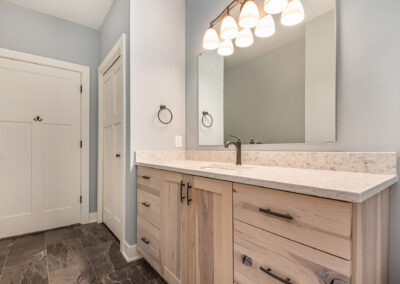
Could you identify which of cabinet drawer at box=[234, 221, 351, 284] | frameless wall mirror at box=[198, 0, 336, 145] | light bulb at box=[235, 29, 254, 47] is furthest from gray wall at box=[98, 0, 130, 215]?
cabinet drawer at box=[234, 221, 351, 284]

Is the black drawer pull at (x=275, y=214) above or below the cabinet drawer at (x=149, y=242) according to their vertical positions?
above

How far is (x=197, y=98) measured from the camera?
204 cm

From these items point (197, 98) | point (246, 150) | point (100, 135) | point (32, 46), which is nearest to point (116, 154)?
point (100, 135)

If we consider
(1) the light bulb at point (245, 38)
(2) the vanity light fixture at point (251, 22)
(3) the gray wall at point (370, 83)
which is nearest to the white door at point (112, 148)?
(2) the vanity light fixture at point (251, 22)

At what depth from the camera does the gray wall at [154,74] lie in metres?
1.85

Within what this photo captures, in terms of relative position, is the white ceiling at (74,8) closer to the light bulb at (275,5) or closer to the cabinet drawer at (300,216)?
the light bulb at (275,5)

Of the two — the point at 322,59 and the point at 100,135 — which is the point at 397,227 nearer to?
the point at 322,59

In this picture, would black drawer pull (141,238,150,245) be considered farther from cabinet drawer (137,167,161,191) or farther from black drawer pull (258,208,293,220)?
black drawer pull (258,208,293,220)

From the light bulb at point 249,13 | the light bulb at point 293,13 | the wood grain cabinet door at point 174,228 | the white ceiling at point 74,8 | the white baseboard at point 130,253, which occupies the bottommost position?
the white baseboard at point 130,253

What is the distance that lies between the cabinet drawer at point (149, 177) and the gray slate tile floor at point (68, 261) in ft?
2.29

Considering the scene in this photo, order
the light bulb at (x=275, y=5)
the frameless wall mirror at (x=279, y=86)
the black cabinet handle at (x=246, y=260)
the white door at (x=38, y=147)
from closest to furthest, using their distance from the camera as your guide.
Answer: the black cabinet handle at (x=246, y=260)
the frameless wall mirror at (x=279, y=86)
the light bulb at (x=275, y=5)
the white door at (x=38, y=147)

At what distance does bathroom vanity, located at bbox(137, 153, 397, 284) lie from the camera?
2.01 ft

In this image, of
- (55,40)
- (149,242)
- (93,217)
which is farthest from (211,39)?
(93,217)

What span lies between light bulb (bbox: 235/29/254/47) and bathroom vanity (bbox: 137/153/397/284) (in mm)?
1102
